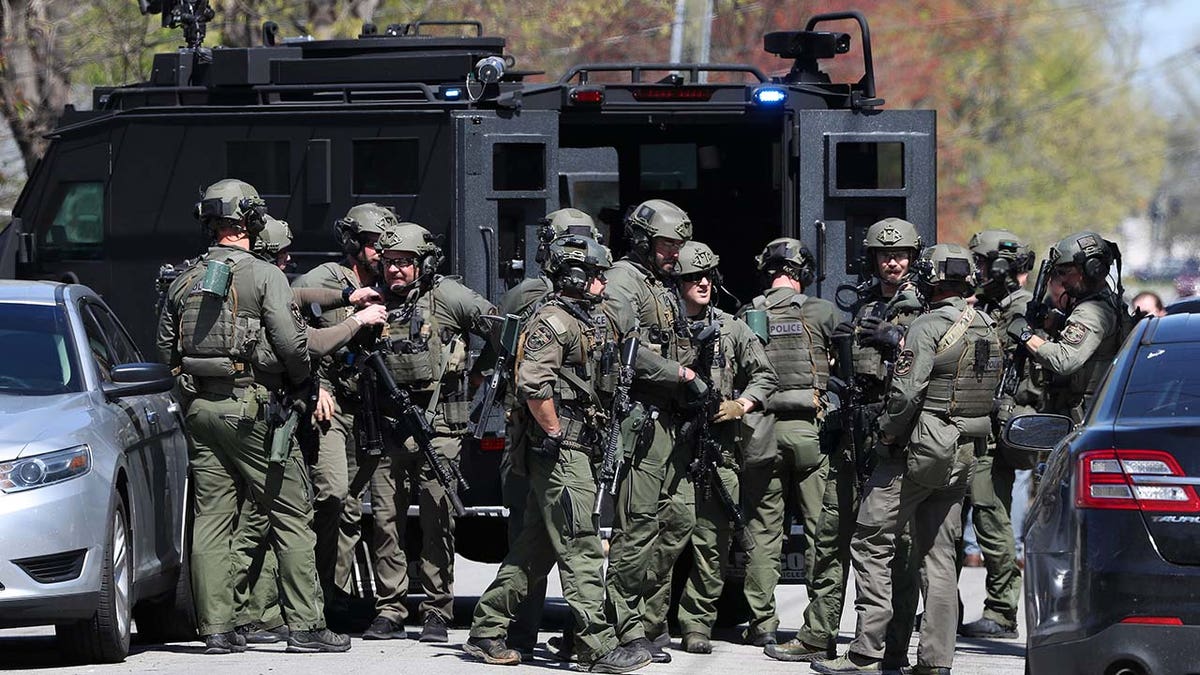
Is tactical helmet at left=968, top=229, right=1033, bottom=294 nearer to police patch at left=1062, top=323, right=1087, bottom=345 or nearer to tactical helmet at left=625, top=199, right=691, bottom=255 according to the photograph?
police patch at left=1062, top=323, right=1087, bottom=345

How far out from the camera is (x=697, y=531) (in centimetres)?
986

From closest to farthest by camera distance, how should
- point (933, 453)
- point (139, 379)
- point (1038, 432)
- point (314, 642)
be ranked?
point (1038, 432) < point (933, 453) < point (139, 379) < point (314, 642)

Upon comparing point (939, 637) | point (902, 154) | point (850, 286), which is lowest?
point (939, 637)

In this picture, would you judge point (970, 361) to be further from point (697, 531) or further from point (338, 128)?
point (338, 128)

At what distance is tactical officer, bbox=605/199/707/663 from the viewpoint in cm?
924

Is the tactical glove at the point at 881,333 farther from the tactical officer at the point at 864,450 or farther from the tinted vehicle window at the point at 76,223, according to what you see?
the tinted vehicle window at the point at 76,223

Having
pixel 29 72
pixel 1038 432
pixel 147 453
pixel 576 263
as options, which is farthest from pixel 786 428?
pixel 29 72

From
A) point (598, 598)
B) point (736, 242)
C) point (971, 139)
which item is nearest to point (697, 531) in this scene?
point (598, 598)

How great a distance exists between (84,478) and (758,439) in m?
3.22

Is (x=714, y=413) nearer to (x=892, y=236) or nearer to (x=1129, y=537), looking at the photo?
(x=892, y=236)

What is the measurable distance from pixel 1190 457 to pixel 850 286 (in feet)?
16.6

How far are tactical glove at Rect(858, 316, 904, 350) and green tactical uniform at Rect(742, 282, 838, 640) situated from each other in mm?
945

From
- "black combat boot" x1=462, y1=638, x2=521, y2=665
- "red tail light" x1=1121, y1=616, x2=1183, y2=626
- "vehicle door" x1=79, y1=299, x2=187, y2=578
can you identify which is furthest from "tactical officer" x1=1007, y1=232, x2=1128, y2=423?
"red tail light" x1=1121, y1=616, x2=1183, y2=626

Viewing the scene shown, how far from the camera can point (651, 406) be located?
30.5ft
